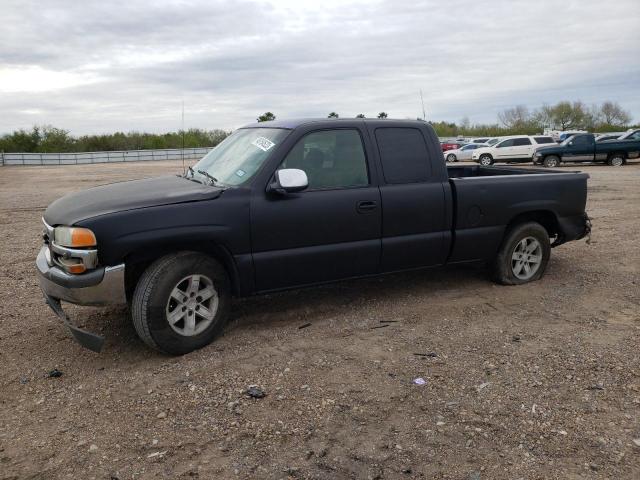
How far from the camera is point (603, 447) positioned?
121 inches

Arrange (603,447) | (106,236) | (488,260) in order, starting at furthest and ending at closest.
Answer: (488,260)
(106,236)
(603,447)

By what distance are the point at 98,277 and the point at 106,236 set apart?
0.30 m

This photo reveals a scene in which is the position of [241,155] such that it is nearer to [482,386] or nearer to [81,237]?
[81,237]

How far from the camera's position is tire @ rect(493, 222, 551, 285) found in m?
5.98

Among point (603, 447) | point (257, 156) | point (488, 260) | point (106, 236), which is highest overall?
point (257, 156)

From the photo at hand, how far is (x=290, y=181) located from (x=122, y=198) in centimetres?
133

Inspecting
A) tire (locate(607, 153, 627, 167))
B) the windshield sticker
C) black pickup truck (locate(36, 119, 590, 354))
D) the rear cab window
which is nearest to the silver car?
tire (locate(607, 153, 627, 167))

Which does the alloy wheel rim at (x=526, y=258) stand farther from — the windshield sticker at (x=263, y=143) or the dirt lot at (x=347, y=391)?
the windshield sticker at (x=263, y=143)

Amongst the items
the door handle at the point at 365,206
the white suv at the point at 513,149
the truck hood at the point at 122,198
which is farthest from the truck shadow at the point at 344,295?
the white suv at the point at 513,149

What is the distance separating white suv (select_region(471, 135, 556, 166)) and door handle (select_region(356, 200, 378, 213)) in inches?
989

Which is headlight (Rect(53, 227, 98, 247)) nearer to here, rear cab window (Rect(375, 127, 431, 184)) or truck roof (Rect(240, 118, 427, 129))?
truck roof (Rect(240, 118, 427, 129))

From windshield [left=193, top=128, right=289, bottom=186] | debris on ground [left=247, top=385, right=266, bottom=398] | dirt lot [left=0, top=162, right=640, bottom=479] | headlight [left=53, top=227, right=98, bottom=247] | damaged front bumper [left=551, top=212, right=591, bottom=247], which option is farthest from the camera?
damaged front bumper [left=551, top=212, right=591, bottom=247]

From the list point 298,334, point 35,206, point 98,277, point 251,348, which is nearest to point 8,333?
point 98,277

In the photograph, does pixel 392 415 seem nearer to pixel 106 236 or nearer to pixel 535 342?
pixel 535 342
